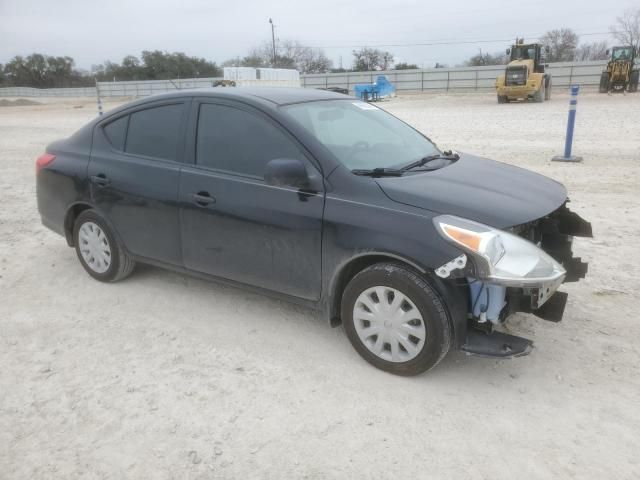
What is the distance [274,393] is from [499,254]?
59.5 inches

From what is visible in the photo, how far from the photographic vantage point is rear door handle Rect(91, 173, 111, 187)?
175 inches

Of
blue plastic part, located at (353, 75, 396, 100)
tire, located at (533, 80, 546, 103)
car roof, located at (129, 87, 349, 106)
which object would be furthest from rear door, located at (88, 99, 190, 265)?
blue plastic part, located at (353, 75, 396, 100)

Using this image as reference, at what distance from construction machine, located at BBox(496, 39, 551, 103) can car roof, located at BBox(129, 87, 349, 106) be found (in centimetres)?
2377

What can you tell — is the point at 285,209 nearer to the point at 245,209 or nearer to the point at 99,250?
the point at 245,209

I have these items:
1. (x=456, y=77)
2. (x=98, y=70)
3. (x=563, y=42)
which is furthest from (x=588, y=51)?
(x=98, y=70)

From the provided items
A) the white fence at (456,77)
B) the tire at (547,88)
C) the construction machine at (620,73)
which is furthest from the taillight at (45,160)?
the white fence at (456,77)

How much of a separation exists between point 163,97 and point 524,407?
3.41m

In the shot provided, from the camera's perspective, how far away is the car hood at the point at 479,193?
3.08m

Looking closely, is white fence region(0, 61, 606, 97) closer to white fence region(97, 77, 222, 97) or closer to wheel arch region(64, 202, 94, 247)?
white fence region(97, 77, 222, 97)

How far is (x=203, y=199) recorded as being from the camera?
3.87 metres

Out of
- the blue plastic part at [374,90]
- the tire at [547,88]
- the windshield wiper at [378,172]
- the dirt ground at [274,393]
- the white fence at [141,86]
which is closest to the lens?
the dirt ground at [274,393]

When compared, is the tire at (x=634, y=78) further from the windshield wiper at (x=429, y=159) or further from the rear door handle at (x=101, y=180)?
the rear door handle at (x=101, y=180)

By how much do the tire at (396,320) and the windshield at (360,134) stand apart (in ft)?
2.59

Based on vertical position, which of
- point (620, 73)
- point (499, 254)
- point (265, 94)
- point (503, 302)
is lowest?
point (503, 302)
